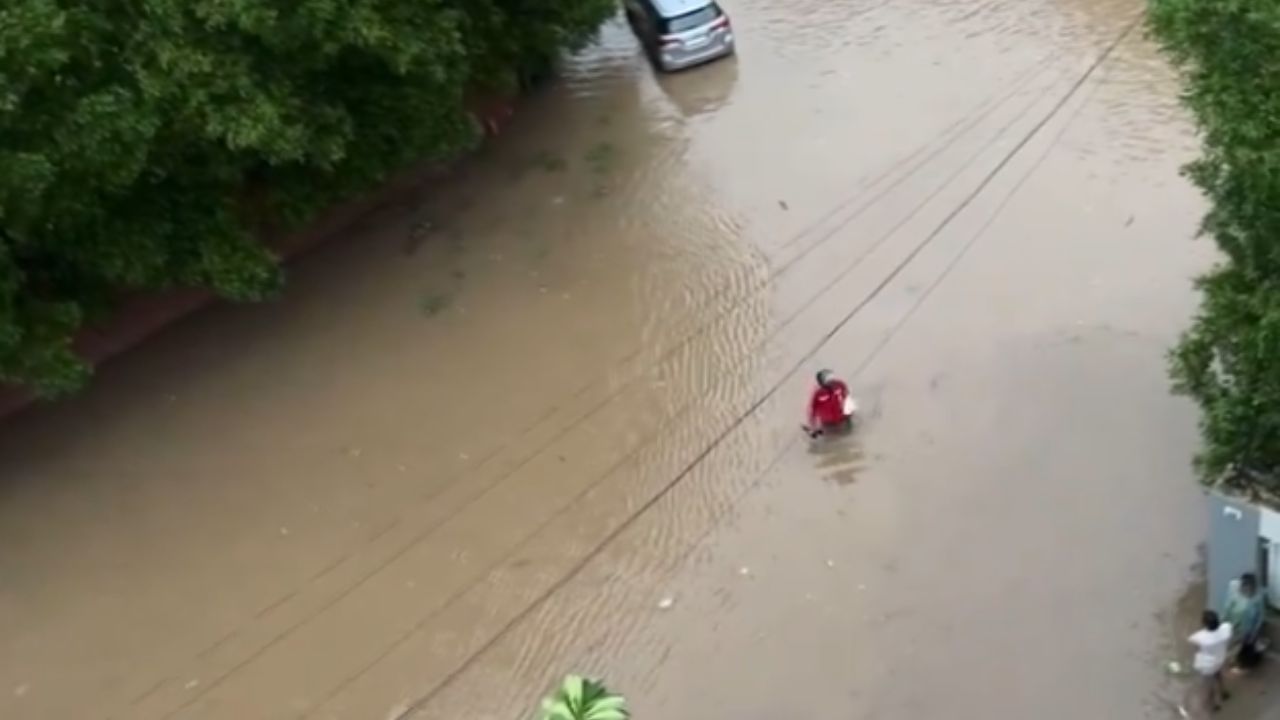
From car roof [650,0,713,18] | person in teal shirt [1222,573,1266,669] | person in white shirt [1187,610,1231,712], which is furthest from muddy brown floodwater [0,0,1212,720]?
car roof [650,0,713,18]

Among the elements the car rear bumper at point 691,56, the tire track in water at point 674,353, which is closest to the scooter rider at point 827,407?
the tire track in water at point 674,353

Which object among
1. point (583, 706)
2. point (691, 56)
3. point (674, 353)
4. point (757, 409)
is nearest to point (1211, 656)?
point (757, 409)

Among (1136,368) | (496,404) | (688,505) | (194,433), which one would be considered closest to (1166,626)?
(1136,368)

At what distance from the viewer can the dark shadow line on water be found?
13.2 metres

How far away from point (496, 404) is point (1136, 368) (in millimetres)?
6182

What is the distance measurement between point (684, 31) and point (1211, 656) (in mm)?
11702

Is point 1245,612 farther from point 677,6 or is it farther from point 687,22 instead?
point 677,6

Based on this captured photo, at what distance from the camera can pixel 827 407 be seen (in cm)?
1430

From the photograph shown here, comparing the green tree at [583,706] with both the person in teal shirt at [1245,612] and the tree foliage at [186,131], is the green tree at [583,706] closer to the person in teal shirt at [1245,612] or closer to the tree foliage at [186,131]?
the person in teal shirt at [1245,612]

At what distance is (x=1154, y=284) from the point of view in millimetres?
15516

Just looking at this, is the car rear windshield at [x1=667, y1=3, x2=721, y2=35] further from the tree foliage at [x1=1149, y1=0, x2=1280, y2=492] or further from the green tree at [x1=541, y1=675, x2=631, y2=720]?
the green tree at [x1=541, y1=675, x2=631, y2=720]

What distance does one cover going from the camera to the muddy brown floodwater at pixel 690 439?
1282cm

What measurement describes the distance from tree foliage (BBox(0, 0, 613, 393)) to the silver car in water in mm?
3921

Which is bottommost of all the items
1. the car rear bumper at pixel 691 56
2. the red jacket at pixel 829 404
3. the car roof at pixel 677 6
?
the red jacket at pixel 829 404
